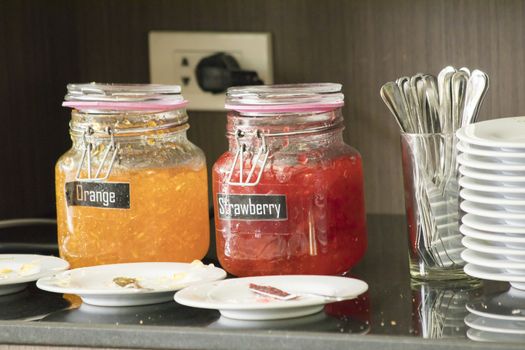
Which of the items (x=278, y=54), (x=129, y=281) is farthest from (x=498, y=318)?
(x=278, y=54)

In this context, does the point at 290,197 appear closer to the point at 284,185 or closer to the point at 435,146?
the point at 284,185

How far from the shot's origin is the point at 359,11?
1613 millimetres

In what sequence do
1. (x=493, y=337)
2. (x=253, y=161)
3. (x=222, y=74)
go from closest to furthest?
1. (x=493, y=337)
2. (x=253, y=161)
3. (x=222, y=74)

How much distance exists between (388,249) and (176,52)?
1.73 ft

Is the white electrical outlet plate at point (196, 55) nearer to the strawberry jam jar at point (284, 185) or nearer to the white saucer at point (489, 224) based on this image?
the strawberry jam jar at point (284, 185)

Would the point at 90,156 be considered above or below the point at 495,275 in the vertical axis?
above

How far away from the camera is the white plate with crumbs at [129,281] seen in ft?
3.57

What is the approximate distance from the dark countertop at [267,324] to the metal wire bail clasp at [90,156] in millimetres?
136

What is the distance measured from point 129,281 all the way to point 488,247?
0.36 meters

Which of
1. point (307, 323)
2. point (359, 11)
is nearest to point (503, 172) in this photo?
point (307, 323)

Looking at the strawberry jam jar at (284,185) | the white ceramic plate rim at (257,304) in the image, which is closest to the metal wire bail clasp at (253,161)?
the strawberry jam jar at (284,185)

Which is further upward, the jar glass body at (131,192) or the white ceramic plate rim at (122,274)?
the jar glass body at (131,192)

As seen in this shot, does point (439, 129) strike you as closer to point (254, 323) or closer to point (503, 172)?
point (503, 172)

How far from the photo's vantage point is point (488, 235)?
42.1 inches
